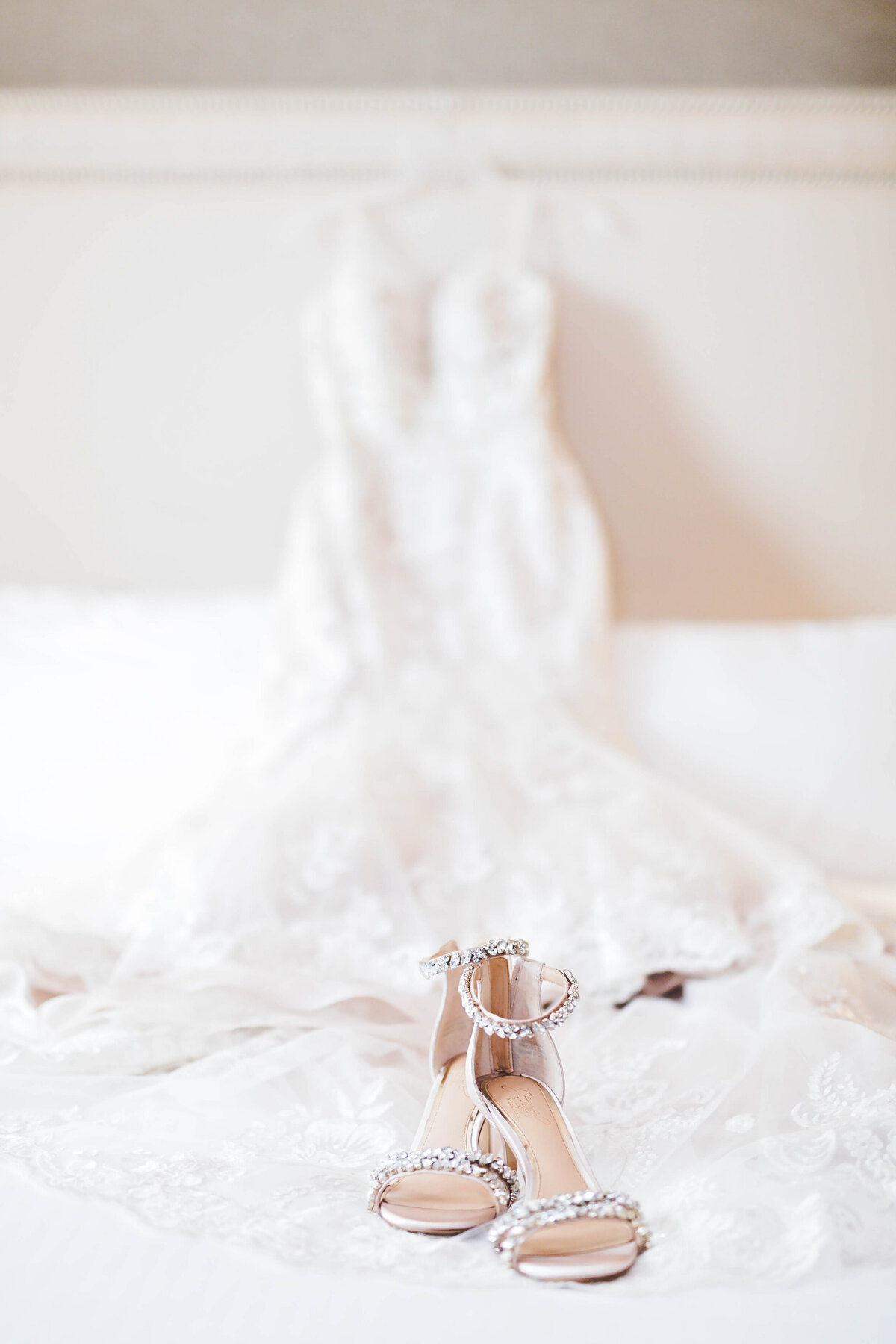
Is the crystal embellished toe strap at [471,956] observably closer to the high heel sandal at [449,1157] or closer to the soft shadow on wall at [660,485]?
the high heel sandal at [449,1157]

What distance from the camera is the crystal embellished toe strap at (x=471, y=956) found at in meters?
0.74

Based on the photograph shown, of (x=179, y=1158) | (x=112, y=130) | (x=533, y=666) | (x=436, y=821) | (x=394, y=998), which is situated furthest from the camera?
(x=112, y=130)

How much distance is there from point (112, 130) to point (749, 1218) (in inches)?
80.8

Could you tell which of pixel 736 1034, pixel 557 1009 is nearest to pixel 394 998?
pixel 557 1009

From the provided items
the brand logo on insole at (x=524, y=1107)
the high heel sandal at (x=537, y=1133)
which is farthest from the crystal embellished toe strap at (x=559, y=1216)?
the brand logo on insole at (x=524, y=1107)


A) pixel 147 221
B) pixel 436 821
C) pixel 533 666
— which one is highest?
pixel 147 221

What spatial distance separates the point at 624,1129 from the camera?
67cm

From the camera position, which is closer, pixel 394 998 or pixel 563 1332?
pixel 563 1332

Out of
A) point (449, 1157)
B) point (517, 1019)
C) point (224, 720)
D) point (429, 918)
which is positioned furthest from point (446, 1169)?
point (224, 720)

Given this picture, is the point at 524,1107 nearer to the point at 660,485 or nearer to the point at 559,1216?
the point at 559,1216

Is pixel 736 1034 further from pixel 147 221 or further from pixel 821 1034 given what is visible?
pixel 147 221

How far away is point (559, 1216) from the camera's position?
514 mm

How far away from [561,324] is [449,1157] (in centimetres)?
161

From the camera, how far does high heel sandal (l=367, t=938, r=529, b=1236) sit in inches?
21.8
